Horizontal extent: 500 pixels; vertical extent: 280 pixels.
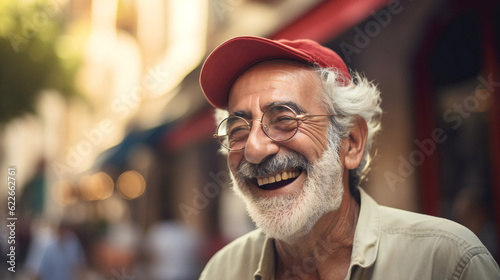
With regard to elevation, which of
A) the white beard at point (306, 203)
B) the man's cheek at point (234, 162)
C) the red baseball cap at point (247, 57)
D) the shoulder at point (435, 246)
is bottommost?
the shoulder at point (435, 246)

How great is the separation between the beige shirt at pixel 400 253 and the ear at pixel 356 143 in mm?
146

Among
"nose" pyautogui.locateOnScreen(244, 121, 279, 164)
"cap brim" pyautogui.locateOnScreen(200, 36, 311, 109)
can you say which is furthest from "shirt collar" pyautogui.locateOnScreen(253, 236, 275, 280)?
"cap brim" pyautogui.locateOnScreen(200, 36, 311, 109)

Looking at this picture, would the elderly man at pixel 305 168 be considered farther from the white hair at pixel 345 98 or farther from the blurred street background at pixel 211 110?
the blurred street background at pixel 211 110

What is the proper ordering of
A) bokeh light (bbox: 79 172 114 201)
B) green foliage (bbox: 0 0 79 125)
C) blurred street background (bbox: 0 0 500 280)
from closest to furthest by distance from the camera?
blurred street background (bbox: 0 0 500 280)
green foliage (bbox: 0 0 79 125)
bokeh light (bbox: 79 172 114 201)

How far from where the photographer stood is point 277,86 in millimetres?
1651

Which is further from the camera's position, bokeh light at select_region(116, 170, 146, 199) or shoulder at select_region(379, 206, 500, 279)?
bokeh light at select_region(116, 170, 146, 199)

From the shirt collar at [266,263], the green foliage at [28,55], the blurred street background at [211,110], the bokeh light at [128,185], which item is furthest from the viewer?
the bokeh light at [128,185]

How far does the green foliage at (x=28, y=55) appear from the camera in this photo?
4.28 meters

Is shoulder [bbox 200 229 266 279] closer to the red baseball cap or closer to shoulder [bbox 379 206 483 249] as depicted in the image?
shoulder [bbox 379 206 483 249]

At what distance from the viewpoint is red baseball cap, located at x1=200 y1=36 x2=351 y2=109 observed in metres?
1.66

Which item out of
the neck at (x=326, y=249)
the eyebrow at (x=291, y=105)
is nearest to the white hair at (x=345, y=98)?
the eyebrow at (x=291, y=105)

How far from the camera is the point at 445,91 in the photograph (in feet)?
12.8

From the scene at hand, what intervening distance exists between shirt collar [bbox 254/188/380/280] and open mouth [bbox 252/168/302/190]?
28cm

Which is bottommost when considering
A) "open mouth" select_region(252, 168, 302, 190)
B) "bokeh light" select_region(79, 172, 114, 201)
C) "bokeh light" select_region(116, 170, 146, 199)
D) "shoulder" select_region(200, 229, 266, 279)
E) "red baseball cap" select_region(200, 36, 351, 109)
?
"shoulder" select_region(200, 229, 266, 279)
